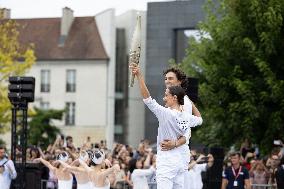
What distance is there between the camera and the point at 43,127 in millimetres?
50188

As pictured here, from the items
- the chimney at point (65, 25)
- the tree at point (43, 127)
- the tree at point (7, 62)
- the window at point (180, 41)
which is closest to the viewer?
the tree at point (7, 62)

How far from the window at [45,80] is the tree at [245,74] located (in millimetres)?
33020

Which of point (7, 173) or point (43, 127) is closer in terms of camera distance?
point (7, 173)

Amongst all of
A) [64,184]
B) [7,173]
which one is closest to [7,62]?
[7,173]

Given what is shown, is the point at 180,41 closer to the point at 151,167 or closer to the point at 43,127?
the point at 43,127

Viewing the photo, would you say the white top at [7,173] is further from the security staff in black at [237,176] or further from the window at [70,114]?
the window at [70,114]

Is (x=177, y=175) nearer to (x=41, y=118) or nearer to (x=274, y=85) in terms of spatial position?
(x=274, y=85)

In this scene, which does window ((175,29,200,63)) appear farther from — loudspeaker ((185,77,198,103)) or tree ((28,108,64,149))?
loudspeaker ((185,77,198,103))

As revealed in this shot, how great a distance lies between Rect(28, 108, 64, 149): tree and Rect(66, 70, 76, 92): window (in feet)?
18.2

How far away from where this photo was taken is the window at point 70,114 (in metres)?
58.1

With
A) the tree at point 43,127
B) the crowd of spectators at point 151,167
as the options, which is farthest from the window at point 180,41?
the crowd of spectators at point 151,167

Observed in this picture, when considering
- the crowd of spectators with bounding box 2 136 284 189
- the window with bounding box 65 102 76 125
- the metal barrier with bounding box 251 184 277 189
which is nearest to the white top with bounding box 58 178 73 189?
the crowd of spectators with bounding box 2 136 284 189

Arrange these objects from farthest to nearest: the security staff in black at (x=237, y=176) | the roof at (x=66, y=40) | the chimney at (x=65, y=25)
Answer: the chimney at (x=65, y=25)
the roof at (x=66, y=40)
the security staff in black at (x=237, y=176)

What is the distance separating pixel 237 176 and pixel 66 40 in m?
43.7
